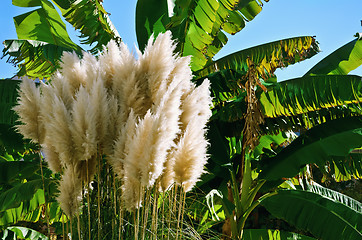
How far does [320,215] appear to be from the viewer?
13.8 ft

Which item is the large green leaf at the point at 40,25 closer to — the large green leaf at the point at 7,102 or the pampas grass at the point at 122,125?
the large green leaf at the point at 7,102

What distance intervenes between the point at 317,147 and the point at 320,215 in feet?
2.44

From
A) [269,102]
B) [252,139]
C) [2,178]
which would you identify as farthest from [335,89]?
[2,178]

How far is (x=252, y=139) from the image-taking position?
3.93m

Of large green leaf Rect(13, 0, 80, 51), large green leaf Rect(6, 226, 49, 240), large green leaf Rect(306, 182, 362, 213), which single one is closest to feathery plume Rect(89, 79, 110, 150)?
large green leaf Rect(6, 226, 49, 240)

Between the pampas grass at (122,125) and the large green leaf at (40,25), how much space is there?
398 cm

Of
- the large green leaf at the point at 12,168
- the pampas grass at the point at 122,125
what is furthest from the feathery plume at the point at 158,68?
the large green leaf at the point at 12,168

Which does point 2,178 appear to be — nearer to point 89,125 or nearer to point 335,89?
point 89,125

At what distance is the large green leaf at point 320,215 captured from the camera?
4027mm

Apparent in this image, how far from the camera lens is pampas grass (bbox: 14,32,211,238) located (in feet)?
5.58

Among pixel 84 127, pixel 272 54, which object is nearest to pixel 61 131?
pixel 84 127

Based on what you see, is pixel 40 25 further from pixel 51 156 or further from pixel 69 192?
pixel 69 192

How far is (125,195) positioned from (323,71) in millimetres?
4514

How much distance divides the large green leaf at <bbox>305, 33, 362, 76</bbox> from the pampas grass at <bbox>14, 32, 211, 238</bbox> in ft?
13.2
